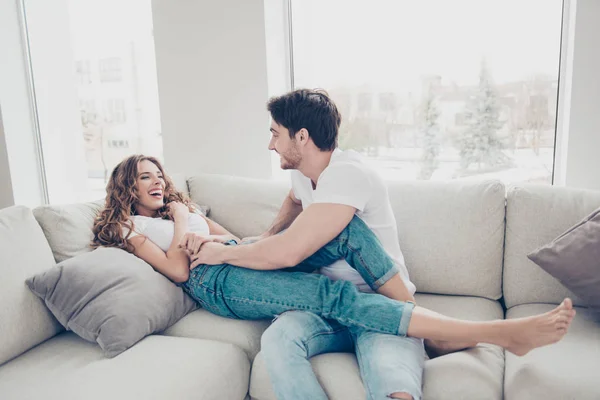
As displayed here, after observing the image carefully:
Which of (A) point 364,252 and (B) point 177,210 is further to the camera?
(B) point 177,210

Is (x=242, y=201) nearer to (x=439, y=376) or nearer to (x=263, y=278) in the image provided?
(x=263, y=278)

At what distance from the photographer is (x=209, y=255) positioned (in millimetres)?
1712

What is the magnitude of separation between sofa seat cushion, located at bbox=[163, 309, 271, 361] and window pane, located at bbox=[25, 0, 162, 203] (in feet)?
5.59

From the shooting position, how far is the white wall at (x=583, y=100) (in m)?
2.01

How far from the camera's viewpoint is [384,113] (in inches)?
101

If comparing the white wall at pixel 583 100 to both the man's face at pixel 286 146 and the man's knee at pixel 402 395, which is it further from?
the man's knee at pixel 402 395

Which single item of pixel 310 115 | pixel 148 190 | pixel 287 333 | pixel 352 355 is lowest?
pixel 352 355

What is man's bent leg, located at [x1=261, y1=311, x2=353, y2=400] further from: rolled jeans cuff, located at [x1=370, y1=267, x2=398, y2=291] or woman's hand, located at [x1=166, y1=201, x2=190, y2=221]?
woman's hand, located at [x1=166, y1=201, x2=190, y2=221]

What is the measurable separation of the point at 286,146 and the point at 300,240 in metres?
0.37

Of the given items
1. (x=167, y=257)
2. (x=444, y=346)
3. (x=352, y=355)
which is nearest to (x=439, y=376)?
(x=444, y=346)

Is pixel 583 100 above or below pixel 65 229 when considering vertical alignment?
above

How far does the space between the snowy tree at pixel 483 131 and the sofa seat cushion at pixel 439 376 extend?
118 cm

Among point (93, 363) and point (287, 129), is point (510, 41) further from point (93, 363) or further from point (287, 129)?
point (93, 363)

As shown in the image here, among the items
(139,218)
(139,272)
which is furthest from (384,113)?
(139,272)
